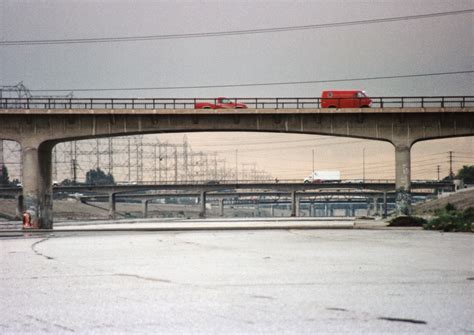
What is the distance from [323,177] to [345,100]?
9426cm

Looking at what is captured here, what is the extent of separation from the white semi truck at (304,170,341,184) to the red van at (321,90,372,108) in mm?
91913

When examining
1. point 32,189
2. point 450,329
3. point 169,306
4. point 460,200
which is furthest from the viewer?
point 460,200

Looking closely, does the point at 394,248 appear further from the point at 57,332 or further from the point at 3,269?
the point at 57,332

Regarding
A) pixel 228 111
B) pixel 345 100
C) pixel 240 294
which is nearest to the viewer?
pixel 240 294

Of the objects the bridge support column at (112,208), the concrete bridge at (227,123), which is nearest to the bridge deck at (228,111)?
the concrete bridge at (227,123)

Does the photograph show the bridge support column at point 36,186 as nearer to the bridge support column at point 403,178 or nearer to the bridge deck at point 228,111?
the bridge deck at point 228,111

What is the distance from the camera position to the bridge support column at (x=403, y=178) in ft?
184

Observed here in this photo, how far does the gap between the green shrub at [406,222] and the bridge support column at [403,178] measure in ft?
10.5

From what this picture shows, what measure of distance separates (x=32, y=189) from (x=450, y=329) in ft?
161

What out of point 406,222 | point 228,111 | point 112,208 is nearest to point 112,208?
point 112,208

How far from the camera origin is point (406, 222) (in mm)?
52438

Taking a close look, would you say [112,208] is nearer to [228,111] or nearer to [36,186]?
[36,186]

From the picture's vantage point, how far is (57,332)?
9.76 metres

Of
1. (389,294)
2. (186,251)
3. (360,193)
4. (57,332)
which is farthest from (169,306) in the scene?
(360,193)
